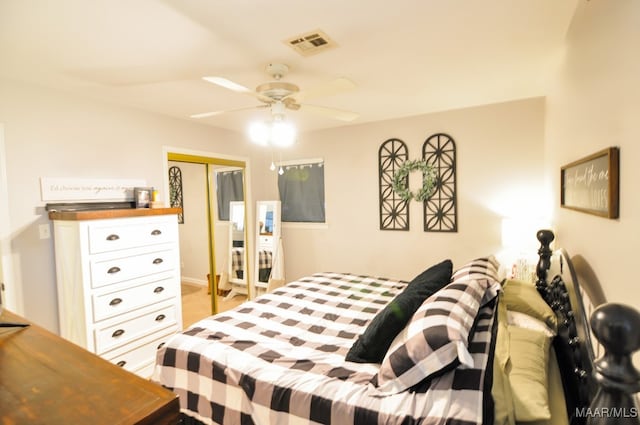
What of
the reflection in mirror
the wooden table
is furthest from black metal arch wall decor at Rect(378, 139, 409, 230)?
the wooden table

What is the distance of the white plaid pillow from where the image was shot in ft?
3.84

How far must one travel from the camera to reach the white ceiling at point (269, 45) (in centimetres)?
151

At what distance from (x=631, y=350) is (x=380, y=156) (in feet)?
11.3

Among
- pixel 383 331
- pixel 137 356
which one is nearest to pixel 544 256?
pixel 383 331

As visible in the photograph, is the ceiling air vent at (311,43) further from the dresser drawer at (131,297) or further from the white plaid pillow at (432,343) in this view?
the dresser drawer at (131,297)

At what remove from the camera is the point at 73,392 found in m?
0.61

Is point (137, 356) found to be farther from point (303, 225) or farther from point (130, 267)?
point (303, 225)

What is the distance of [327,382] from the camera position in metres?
1.36

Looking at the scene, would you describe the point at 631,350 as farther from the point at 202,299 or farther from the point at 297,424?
the point at 202,299

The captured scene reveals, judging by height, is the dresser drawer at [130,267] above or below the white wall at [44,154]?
below

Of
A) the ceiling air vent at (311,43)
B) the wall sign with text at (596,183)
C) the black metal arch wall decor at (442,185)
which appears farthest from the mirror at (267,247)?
the wall sign with text at (596,183)

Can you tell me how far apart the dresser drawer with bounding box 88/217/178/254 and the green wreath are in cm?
251

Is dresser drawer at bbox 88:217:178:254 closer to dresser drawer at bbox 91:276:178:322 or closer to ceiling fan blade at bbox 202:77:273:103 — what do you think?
dresser drawer at bbox 91:276:178:322

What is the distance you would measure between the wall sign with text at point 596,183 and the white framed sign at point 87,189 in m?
3.42
